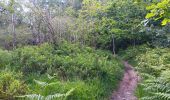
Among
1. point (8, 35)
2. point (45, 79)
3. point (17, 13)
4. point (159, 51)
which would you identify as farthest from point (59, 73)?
point (17, 13)

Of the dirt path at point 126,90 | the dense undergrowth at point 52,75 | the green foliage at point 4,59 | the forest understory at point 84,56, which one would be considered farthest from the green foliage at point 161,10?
the green foliage at point 4,59

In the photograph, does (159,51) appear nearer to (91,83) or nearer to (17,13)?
(91,83)

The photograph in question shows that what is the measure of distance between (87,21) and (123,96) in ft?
35.9

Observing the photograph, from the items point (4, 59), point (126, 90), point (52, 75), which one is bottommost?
point (126, 90)

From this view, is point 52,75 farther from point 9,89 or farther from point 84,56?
point 84,56

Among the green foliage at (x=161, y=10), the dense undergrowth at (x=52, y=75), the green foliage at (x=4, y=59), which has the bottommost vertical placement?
the dense undergrowth at (x=52, y=75)

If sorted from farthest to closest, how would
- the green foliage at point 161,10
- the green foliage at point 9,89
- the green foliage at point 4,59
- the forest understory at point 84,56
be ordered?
the green foliage at point 4,59 → the forest understory at point 84,56 → the green foliage at point 9,89 → the green foliage at point 161,10

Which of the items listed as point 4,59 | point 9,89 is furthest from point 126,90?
point 4,59

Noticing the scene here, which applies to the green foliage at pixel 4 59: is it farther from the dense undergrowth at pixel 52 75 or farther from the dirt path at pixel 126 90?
the dirt path at pixel 126 90

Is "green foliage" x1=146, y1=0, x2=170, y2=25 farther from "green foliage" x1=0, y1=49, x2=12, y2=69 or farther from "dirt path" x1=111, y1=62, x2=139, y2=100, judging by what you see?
"green foliage" x1=0, y1=49, x2=12, y2=69

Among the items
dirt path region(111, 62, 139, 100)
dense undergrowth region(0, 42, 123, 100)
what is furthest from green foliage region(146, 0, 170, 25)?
dirt path region(111, 62, 139, 100)

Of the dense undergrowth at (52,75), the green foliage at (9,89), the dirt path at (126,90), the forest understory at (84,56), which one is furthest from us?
the dirt path at (126,90)

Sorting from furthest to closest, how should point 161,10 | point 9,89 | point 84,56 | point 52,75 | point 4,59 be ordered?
1. point 84,56
2. point 4,59
3. point 52,75
4. point 9,89
5. point 161,10

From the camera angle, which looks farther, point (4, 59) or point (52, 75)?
point (4, 59)
